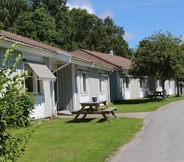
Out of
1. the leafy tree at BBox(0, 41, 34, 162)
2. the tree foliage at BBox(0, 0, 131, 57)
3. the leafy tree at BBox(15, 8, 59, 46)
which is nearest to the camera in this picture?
the leafy tree at BBox(0, 41, 34, 162)

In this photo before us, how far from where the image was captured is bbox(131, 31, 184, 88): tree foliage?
2314 cm

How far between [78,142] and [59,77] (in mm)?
8778

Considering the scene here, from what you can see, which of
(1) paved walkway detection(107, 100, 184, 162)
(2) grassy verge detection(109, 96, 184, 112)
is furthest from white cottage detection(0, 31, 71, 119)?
(2) grassy verge detection(109, 96, 184, 112)

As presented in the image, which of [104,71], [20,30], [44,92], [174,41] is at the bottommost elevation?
[44,92]

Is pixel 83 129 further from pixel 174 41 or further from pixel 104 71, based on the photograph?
pixel 174 41

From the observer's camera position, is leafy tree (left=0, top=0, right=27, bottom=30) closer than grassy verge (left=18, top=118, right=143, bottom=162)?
No

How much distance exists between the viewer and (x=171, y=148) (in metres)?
7.21

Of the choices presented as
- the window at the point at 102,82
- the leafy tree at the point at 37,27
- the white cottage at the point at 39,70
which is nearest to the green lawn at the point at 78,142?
the white cottage at the point at 39,70

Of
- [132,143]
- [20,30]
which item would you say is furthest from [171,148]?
[20,30]

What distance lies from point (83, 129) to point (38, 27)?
98.9 feet

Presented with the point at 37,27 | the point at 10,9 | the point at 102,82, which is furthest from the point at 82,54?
the point at 10,9

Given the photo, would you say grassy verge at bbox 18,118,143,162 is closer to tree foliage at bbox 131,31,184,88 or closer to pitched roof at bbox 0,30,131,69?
pitched roof at bbox 0,30,131,69

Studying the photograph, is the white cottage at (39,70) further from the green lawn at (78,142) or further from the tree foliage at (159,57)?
the tree foliage at (159,57)

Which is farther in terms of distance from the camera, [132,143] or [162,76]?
[162,76]
